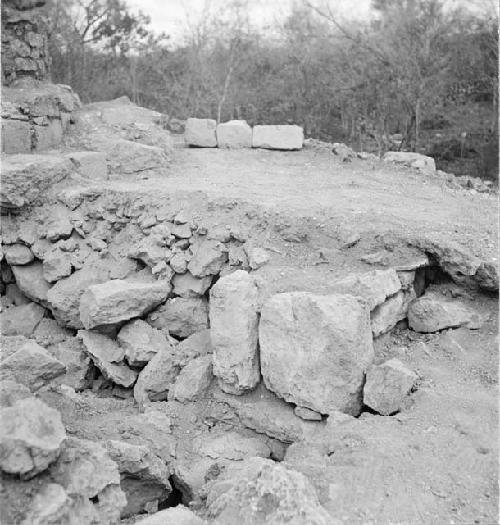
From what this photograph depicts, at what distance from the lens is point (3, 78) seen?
27.3ft

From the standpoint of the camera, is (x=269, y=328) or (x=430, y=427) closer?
(x=430, y=427)

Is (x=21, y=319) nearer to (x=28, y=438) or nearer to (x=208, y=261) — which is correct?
(x=208, y=261)

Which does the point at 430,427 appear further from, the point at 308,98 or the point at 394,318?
the point at 308,98

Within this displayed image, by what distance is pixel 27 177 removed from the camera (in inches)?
246

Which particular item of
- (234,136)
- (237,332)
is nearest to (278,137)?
(234,136)

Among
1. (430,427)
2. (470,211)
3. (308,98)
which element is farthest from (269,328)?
(308,98)

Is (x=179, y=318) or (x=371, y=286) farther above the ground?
(x=371, y=286)

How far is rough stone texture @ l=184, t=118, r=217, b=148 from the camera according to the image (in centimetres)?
873

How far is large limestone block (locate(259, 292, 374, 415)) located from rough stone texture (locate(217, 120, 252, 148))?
15.3ft

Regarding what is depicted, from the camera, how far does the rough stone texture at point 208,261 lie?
544cm

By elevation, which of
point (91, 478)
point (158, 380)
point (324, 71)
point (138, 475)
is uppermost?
point (324, 71)

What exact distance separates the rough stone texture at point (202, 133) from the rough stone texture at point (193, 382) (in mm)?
4628

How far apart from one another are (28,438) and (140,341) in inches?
97.8

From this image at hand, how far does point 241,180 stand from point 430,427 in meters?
4.00
